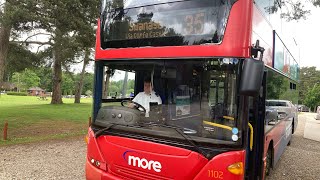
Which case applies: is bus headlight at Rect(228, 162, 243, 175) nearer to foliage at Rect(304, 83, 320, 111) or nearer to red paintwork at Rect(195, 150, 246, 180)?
red paintwork at Rect(195, 150, 246, 180)

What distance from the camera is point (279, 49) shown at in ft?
20.9

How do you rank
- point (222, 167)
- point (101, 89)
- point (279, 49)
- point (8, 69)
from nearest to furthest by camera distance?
point (222, 167), point (101, 89), point (279, 49), point (8, 69)

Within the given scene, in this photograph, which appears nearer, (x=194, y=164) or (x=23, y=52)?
(x=194, y=164)

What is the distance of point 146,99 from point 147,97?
1.5 inches

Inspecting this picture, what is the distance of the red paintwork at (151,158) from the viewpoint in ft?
11.9

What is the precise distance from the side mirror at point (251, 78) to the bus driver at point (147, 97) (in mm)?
1329

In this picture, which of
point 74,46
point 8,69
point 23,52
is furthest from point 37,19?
point 8,69

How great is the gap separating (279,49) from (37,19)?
8069 mm

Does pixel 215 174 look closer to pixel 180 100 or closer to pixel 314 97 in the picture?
pixel 180 100

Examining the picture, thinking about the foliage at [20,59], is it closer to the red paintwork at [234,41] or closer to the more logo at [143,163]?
the more logo at [143,163]

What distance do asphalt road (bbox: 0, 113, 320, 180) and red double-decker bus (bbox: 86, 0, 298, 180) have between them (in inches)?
109

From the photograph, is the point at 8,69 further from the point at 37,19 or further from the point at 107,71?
the point at 107,71

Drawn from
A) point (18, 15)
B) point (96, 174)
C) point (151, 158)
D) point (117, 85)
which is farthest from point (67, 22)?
point (151, 158)

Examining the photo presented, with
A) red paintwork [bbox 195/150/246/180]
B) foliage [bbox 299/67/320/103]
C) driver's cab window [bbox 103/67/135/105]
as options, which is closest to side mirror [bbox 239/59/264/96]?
red paintwork [bbox 195/150/246/180]
